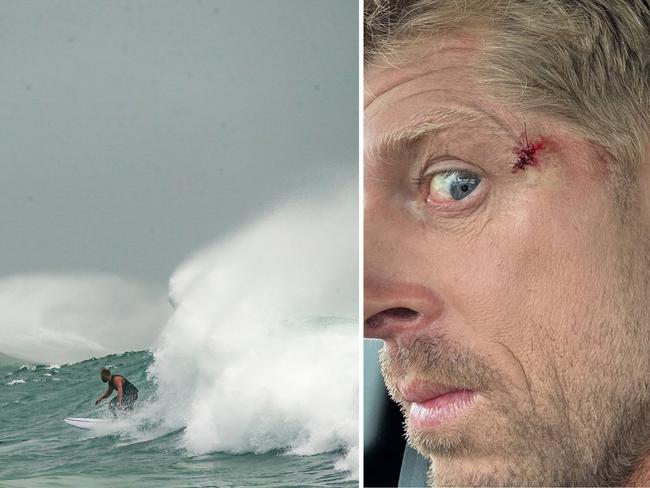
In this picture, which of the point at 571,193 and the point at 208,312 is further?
the point at 208,312

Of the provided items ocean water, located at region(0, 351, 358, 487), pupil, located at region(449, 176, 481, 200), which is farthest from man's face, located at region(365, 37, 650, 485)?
ocean water, located at region(0, 351, 358, 487)

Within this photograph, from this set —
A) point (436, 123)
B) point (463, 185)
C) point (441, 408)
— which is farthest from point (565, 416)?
point (436, 123)

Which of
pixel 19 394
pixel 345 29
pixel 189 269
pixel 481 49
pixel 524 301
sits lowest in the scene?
pixel 19 394

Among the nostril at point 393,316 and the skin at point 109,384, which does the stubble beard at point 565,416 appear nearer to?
the nostril at point 393,316

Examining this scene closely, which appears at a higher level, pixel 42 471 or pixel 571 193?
pixel 571 193

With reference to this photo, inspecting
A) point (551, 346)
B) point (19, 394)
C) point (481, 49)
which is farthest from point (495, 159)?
point (19, 394)

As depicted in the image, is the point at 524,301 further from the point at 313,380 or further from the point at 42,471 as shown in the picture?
the point at 42,471
